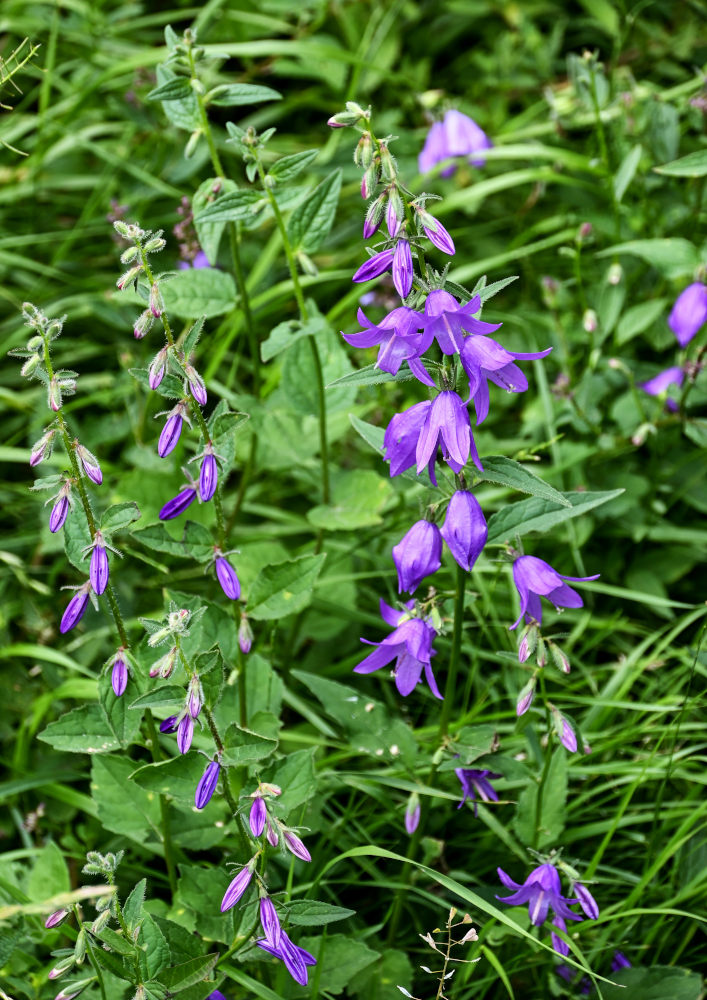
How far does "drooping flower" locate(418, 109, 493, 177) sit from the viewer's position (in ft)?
Result: 10.6

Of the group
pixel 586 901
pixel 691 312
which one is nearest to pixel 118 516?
pixel 586 901

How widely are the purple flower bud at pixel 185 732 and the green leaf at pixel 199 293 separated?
1.03 m

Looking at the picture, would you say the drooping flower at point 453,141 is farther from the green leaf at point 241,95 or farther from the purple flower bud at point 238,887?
the purple flower bud at point 238,887

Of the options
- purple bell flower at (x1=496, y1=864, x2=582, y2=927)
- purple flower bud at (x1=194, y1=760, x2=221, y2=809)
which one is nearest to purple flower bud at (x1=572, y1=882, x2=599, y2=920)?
purple bell flower at (x1=496, y1=864, x2=582, y2=927)

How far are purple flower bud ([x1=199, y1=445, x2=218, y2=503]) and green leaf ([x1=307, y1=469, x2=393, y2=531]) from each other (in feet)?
2.37

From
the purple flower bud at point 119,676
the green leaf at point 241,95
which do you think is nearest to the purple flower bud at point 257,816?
the purple flower bud at point 119,676

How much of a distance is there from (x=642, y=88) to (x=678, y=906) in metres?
2.70

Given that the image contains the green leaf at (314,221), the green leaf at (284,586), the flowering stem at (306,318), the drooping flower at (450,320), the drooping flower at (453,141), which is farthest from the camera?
the drooping flower at (453,141)

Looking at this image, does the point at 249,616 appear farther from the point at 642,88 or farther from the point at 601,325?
the point at 642,88

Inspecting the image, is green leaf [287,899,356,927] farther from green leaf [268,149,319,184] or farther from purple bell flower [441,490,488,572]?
green leaf [268,149,319,184]

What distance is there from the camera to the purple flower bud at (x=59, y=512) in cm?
148

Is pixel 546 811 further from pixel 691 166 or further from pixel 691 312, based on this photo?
pixel 691 166

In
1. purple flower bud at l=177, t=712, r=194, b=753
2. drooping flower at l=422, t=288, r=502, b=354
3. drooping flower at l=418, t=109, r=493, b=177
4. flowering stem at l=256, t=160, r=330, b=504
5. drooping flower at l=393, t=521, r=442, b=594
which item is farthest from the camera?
drooping flower at l=418, t=109, r=493, b=177

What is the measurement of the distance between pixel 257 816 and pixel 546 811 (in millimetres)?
705
